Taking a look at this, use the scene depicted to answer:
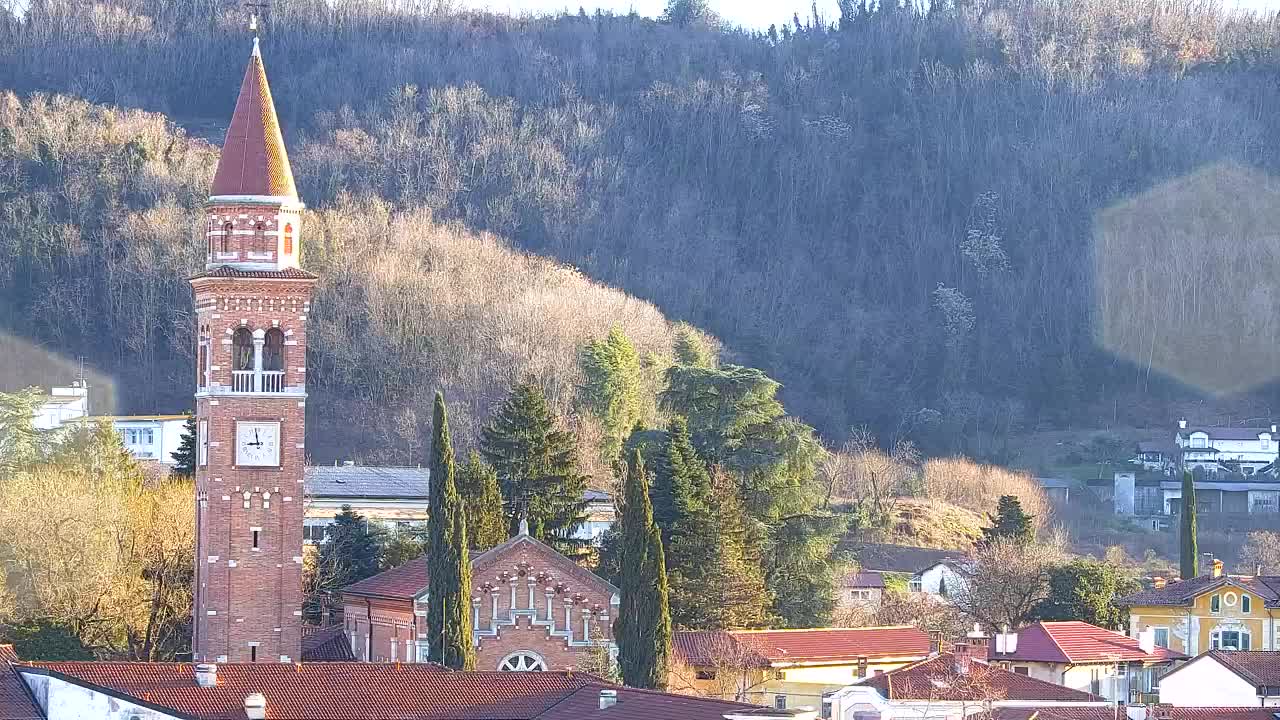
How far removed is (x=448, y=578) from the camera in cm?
5812

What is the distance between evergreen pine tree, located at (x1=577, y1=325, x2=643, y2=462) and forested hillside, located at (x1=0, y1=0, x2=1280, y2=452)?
1866cm

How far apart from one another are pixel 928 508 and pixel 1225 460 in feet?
89.6

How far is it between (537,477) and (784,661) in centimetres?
1035

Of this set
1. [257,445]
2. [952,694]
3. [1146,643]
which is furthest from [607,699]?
[1146,643]

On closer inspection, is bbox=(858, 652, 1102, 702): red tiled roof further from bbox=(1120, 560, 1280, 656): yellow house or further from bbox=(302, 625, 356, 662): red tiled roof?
bbox=(1120, 560, 1280, 656): yellow house

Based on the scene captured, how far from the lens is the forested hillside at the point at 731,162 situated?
4843 inches

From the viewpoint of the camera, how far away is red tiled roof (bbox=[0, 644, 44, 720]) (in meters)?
44.2

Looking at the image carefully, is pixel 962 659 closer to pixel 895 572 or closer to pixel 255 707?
pixel 255 707

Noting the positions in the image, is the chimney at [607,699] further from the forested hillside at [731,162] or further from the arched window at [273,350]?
the forested hillside at [731,162]

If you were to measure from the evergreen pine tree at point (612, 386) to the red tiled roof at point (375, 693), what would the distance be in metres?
42.0

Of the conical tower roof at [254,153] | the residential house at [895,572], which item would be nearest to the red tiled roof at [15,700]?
the conical tower roof at [254,153]

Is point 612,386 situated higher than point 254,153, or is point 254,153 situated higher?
point 254,153

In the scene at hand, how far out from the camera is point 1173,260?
144 meters

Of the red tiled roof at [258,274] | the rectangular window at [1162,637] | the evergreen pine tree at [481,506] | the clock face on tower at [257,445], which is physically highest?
the red tiled roof at [258,274]
